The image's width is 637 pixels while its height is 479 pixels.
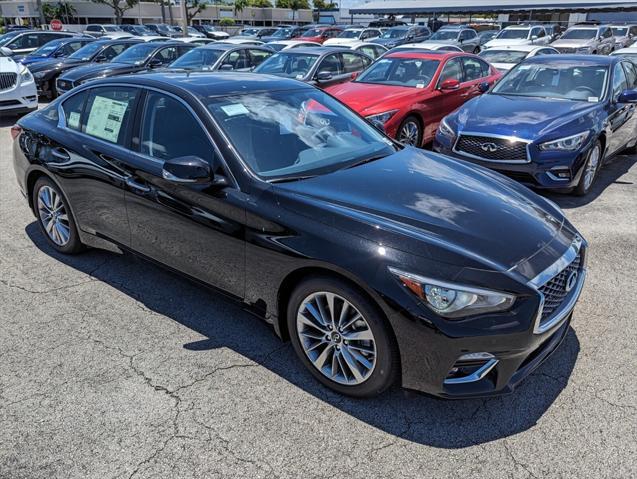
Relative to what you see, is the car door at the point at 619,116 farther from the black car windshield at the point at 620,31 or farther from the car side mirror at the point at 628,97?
the black car windshield at the point at 620,31

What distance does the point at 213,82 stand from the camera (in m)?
3.76

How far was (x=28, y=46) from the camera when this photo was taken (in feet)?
57.1

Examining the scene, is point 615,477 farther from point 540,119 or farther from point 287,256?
point 540,119

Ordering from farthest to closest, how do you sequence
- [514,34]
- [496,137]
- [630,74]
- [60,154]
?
1. [514,34]
2. [630,74]
3. [496,137]
4. [60,154]

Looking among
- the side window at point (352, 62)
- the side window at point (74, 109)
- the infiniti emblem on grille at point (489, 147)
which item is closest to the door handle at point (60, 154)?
the side window at point (74, 109)

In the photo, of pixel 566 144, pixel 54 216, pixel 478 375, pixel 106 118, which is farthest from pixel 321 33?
pixel 478 375

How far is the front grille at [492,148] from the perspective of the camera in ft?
19.2

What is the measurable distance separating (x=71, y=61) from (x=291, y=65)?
7064mm

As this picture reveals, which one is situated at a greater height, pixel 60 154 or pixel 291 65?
pixel 291 65

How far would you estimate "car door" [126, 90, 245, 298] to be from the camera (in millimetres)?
3205

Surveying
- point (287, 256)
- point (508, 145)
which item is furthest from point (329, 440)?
point (508, 145)

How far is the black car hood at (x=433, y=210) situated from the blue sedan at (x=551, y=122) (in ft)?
8.00

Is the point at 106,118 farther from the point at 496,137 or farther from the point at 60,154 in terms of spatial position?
the point at 496,137

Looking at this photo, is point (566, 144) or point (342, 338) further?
point (566, 144)
